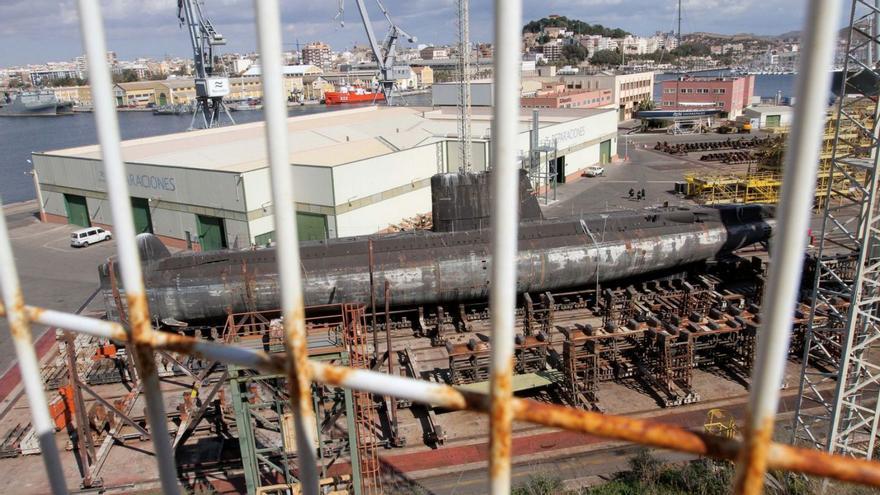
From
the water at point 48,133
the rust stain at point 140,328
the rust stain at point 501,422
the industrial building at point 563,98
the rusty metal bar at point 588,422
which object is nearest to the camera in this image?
the rusty metal bar at point 588,422

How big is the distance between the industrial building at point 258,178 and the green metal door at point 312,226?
0.06 meters

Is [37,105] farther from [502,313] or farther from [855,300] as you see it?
[502,313]

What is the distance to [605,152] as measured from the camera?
4947cm

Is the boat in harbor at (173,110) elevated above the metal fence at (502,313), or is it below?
below

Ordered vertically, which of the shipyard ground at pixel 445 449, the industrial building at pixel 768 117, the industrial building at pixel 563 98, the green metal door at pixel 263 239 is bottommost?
the shipyard ground at pixel 445 449

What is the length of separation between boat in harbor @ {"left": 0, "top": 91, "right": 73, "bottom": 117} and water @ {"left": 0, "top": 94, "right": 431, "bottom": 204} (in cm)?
297

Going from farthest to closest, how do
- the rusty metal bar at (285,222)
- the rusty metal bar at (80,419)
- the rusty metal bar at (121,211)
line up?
the rusty metal bar at (80,419) < the rusty metal bar at (121,211) < the rusty metal bar at (285,222)

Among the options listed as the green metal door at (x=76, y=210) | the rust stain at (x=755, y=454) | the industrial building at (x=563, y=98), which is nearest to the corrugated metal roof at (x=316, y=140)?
the green metal door at (x=76, y=210)

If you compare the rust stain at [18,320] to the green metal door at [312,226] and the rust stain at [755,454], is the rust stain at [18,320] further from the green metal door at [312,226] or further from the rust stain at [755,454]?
the green metal door at [312,226]

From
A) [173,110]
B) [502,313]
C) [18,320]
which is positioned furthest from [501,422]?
[173,110]

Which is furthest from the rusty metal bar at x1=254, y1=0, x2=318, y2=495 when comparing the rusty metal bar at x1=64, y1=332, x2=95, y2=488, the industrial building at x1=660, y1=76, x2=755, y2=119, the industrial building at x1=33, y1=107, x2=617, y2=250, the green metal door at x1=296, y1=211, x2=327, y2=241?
the industrial building at x1=660, y1=76, x2=755, y2=119

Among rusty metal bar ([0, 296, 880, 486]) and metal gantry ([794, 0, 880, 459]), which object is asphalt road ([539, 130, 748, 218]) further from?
rusty metal bar ([0, 296, 880, 486])

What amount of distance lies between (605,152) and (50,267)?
3823cm

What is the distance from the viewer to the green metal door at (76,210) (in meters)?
35.8
